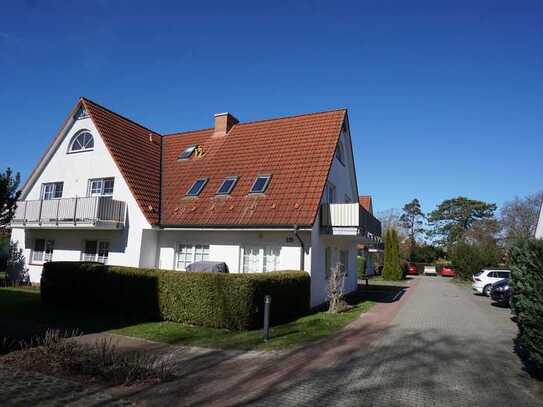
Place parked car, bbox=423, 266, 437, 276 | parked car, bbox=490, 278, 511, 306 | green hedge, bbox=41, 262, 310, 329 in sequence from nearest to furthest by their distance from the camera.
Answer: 1. green hedge, bbox=41, 262, 310, 329
2. parked car, bbox=490, 278, 511, 306
3. parked car, bbox=423, 266, 437, 276

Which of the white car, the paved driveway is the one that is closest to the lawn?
the paved driveway

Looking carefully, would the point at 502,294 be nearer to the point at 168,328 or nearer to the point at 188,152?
the point at 168,328

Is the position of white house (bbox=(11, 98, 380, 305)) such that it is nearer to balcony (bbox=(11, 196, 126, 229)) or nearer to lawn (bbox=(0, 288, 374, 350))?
balcony (bbox=(11, 196, 126, 229))

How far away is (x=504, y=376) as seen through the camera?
24.1ft

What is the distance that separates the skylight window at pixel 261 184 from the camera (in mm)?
16347

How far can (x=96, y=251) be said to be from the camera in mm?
18594

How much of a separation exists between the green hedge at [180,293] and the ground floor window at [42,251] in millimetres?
5945

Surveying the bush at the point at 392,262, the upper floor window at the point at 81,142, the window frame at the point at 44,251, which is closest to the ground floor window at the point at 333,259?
the upper floor window at the point at 81,142

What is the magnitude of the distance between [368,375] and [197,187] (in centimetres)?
1305

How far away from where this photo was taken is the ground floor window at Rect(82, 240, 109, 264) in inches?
719

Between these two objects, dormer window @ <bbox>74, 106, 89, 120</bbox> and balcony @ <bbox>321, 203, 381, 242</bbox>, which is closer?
balcony @ <bbox>321, 203, 381, 242</bbox>

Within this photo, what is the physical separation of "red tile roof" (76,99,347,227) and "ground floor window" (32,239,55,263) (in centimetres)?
615

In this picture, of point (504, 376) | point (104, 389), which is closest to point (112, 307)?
point (104, 389)

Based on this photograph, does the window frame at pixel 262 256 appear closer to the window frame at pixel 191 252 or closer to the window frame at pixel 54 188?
the window frame at pixel 191 252
